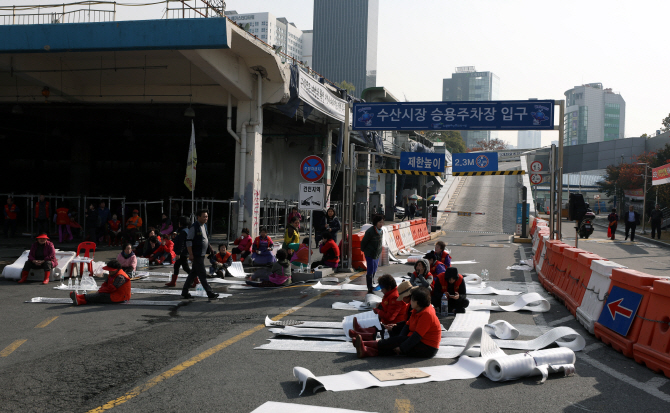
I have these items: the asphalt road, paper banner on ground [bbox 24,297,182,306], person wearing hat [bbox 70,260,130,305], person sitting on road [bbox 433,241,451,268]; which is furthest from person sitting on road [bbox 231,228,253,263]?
person sitting on road [bbox 433,241,451,268]

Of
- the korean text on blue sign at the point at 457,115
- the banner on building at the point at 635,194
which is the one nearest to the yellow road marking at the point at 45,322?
the korean text on blue sign at the point at 457,115

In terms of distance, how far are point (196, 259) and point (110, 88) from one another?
15.2 metres

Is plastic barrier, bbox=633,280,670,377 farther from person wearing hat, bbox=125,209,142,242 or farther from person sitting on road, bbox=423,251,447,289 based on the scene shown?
person wearing hat, bbox=125,209,142,242

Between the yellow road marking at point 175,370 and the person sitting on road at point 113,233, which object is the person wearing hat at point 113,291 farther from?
the person sitting on road at point 113,233

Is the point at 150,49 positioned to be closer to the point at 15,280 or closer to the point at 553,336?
the point at 15,280

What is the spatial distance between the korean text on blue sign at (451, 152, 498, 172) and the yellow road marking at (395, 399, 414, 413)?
1988cm

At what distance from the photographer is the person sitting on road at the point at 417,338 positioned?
20.7 feet

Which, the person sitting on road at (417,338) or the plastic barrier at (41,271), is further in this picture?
the plastic barrier at (41,271)

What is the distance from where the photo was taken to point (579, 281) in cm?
905

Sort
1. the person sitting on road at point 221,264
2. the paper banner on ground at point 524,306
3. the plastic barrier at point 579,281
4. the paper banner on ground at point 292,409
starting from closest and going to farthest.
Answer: the paper banner on ground at point 292,409 < the plastic barrier at point 579,281 < the paper banner on ground at point 524,306 < the person sitting on road at point 221,264

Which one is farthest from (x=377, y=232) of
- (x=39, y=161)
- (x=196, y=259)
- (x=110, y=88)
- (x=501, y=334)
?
(x=39, y=161)

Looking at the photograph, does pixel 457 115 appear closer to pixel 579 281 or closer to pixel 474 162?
pixel 579 281

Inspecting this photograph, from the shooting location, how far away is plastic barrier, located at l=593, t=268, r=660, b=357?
637cm

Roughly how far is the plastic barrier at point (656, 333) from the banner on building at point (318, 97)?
1758 centimetres
